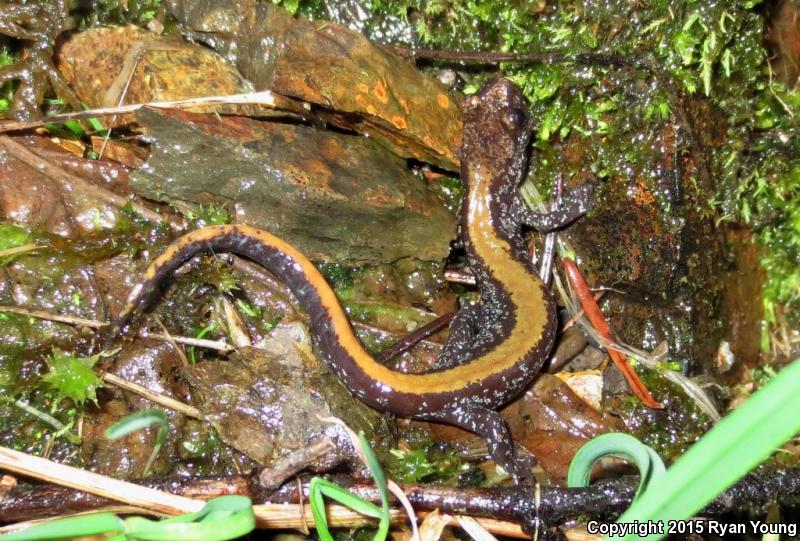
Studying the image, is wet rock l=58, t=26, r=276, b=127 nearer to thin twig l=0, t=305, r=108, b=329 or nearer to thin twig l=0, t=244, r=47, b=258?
Answer: thin twig l=0, t=244, r=47, b=258

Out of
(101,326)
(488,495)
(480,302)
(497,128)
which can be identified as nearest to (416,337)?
(480,302)

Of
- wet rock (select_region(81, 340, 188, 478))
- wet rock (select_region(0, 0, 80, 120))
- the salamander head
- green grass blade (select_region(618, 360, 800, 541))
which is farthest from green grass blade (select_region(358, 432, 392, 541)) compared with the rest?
wet rock (select_region(0, 0, 80, 120))

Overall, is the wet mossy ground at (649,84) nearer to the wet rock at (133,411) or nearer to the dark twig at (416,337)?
the dark twig at (416,337)

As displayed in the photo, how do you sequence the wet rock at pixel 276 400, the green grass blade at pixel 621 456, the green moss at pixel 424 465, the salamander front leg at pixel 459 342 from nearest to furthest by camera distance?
the green grass blade at pixel 621 456 → the wet rock at pixel 276 400 → the green moss at pixel 424 465 → the salamander front leg at pixel 459 342

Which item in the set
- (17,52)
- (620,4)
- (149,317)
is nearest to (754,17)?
(620,4)

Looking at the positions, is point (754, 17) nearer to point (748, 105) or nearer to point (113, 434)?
point (748, 105)

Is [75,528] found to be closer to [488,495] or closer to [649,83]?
[488,495]

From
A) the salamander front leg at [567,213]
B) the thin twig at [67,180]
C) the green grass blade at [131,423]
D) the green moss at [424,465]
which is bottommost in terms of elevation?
the green moss at [424,465]

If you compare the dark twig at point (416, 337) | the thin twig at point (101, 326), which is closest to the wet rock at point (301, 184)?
the dark twig at point (416, 337)
